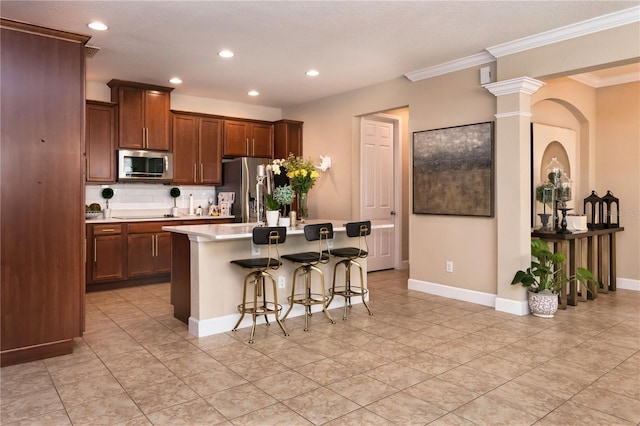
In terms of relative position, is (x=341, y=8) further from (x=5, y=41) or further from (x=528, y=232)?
(x=528, y=232)

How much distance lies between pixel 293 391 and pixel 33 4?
11.6ft

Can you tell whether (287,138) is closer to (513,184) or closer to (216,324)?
(513,184)

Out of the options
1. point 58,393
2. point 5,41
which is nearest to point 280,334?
point 58,393

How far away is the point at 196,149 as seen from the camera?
6.55m

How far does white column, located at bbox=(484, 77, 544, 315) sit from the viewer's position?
4395 mm

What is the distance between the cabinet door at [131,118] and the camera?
580 centimetres

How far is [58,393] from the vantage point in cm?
270

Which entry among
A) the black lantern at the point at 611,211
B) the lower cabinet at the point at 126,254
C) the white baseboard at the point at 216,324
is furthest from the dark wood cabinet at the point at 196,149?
the black lantern at the point at 611,211

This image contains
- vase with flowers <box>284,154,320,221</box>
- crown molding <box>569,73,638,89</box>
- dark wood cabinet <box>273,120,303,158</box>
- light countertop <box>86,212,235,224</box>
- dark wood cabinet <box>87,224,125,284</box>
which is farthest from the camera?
dark wood cabinet <box>273,120,303,158</box>

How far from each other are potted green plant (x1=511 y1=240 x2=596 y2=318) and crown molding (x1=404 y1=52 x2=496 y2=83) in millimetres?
2020

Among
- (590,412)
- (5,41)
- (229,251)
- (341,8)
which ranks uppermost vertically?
(341,8)

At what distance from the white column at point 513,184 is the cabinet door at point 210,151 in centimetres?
396

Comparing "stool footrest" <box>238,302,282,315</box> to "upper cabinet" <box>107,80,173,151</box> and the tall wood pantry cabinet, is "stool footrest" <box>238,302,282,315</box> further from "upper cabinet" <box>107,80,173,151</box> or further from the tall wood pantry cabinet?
"upper cabinet" <box>107,80,173,151</box>

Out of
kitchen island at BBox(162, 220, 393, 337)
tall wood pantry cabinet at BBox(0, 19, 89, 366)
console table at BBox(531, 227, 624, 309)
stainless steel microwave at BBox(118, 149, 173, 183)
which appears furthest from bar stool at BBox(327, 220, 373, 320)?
stainless steel microwave at BBox(118, 149, 173, 183)
